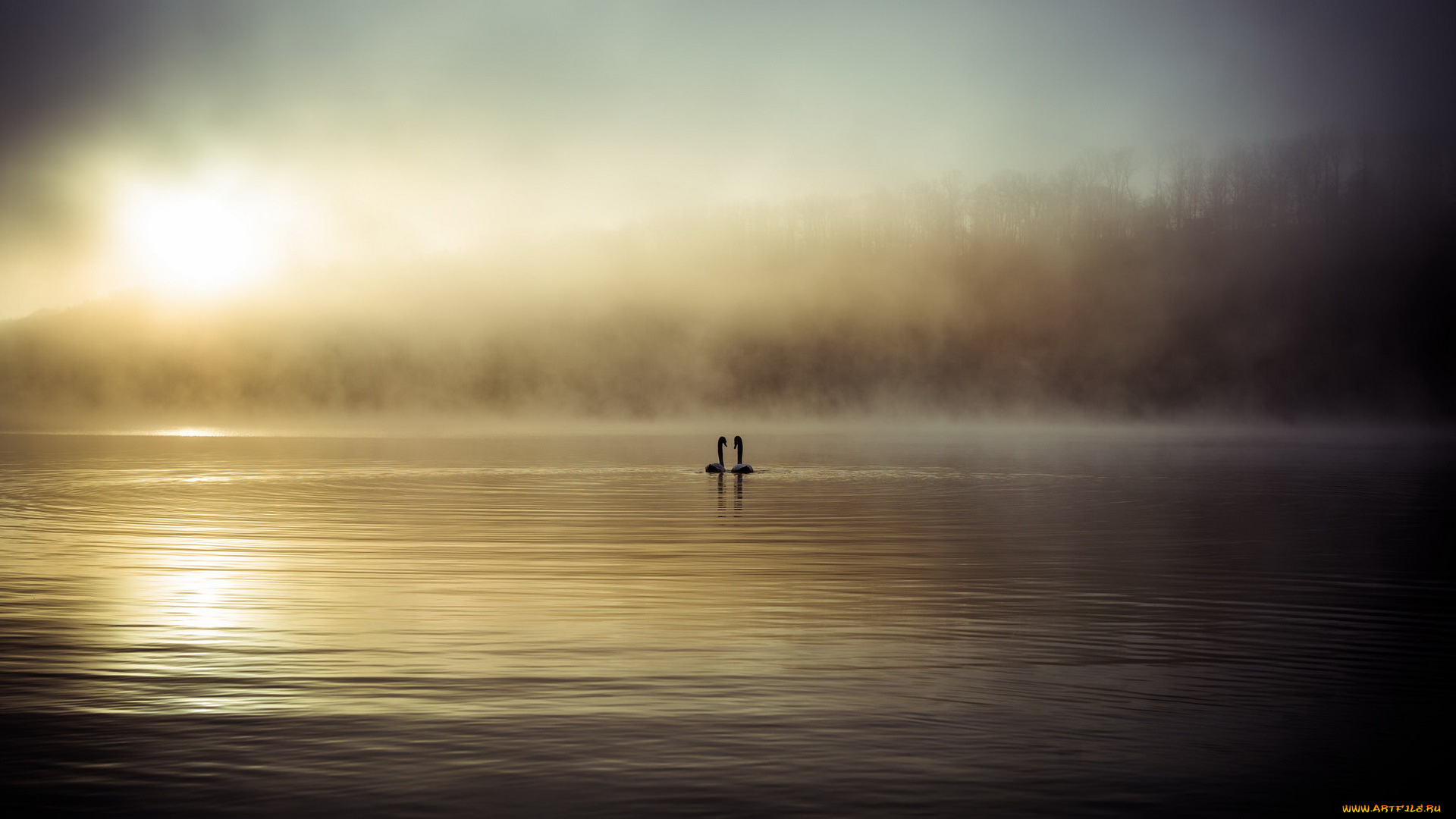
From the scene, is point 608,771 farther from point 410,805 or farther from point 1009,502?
point 1009,502

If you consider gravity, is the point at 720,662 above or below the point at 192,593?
Answer: below

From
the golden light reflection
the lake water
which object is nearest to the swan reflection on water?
the lake water

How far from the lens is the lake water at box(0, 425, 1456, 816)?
1069 cm

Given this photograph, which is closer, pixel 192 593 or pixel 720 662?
pixel 720 662

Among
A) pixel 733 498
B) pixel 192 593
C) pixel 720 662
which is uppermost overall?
pixel 733 498

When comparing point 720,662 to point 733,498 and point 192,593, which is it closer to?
point 192,593

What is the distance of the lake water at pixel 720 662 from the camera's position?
10.7 meters

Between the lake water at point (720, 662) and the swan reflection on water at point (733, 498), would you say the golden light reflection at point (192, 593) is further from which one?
the swan reflection on water at point (733, 498)

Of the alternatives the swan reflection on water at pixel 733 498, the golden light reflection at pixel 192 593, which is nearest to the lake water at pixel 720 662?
the golden light reflection at pixel 192 593

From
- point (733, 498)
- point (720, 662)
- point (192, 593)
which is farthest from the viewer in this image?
point (733, 498)

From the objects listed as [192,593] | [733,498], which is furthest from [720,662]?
[733,498]

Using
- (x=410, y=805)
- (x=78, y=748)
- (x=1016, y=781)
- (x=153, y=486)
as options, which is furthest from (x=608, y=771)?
(x=153, y=486)

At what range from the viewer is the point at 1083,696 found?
13.5 meters

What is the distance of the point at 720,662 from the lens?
1529 cm
